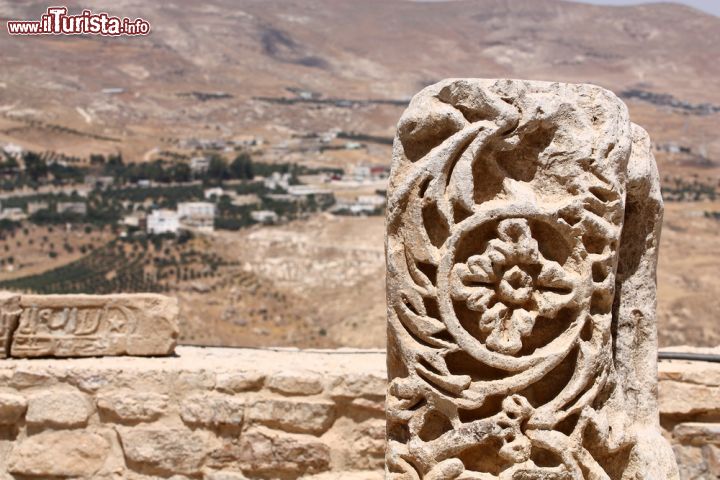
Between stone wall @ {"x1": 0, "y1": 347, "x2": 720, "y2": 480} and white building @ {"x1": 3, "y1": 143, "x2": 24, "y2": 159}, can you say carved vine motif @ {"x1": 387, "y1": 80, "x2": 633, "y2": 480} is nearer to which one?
stone wall @ {"x1": 0, "y1": 347, "x2": 720, "y2": 480}

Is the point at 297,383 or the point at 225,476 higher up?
the point at 297,383

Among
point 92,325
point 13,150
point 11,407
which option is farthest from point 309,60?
point 11,407

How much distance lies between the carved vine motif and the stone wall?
1698 millimetres

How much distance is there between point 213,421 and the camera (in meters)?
3.77

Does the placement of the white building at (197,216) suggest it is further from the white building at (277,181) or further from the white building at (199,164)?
the white building at (199,164)

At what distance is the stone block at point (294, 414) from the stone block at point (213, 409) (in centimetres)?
6

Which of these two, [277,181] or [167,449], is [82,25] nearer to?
[167,449]

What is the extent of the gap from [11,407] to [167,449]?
71cm

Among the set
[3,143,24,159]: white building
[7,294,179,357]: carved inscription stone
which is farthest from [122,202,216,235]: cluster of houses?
[7,294,179,357]: carved inscription stone

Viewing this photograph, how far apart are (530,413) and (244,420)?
80.0 inches

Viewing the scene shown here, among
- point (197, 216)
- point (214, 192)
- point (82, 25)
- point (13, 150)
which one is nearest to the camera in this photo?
point (82, 25)

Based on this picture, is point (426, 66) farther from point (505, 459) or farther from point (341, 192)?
point (505, 459)

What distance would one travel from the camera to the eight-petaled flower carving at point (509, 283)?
202 centimetres

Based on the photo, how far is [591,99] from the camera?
2.11 m
